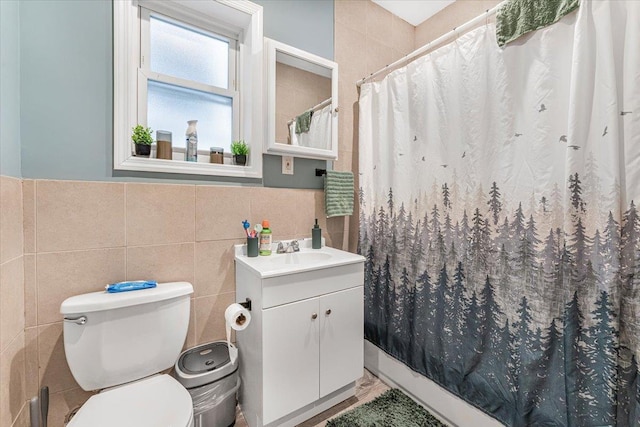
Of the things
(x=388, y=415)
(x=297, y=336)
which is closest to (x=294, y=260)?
(x=297, y=336)

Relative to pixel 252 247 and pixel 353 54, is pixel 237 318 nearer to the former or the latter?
pixel 252 247

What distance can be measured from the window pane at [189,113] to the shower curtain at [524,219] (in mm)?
1024

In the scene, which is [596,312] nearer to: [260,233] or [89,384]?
[260,233]

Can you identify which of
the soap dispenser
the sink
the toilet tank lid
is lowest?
the toilet tank lid

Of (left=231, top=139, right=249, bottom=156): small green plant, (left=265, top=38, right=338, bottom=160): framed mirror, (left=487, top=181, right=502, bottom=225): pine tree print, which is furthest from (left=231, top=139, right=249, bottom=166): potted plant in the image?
(left=487, top=181, right=502, bottom=225): pine tree print

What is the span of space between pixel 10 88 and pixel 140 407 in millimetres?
1246

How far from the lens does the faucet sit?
5.30ft

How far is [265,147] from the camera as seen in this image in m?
1.57

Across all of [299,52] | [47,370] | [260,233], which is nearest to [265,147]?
[260,233]

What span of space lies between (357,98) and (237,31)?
903 mm

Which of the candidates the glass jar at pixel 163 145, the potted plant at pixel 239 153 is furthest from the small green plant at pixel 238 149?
the glass jar at pixel 163 145

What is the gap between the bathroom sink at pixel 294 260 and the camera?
3.96 feet

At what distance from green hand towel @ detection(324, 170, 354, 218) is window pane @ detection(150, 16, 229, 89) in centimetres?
87

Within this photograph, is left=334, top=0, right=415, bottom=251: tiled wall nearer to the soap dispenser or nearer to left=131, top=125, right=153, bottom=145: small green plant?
the soap dispenser
